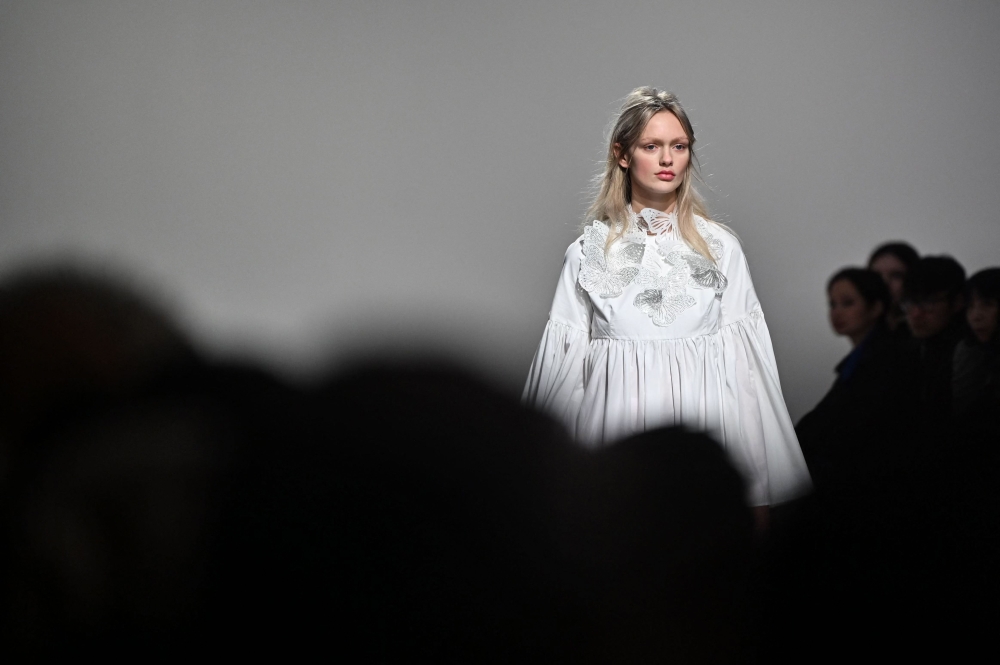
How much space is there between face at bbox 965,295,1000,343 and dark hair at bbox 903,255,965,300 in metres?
0.05

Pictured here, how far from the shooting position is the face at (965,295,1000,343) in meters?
2.20

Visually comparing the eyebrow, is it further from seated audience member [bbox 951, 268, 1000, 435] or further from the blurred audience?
seated audience member [bbox 951, 268, 1000, 435]

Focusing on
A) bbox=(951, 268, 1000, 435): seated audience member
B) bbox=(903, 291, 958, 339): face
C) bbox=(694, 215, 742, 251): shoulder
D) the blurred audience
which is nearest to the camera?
the blurred audience

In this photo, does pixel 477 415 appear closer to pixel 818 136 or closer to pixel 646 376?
pixel 646 376

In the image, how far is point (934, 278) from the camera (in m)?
2.34

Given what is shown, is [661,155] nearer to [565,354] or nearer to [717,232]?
[717,232]

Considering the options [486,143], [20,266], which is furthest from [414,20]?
[20,266]

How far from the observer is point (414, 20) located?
2.41m

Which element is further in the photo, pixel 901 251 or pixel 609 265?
pixel 901 251

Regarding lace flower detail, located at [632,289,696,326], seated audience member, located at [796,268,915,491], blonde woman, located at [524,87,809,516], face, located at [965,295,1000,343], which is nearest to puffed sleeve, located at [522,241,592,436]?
blonde woman, located at [524,87,809,516]

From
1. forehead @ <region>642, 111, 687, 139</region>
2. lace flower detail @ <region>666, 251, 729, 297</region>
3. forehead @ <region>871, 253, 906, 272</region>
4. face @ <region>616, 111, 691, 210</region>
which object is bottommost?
lace flower detail @ <region>666, 251, 729, 297</region>

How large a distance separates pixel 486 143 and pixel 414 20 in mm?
369

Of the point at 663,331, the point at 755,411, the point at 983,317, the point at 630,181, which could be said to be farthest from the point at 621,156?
the point at 983,317

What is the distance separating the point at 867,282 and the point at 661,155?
932 millimetres
